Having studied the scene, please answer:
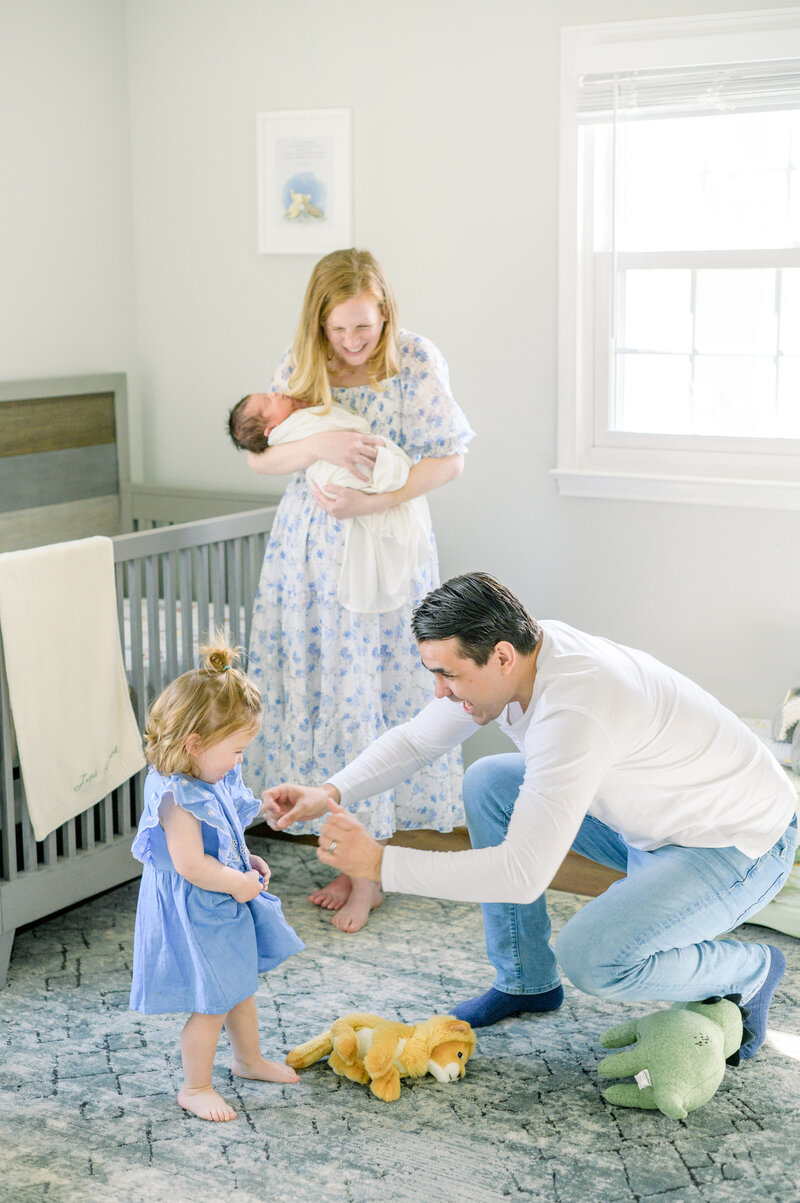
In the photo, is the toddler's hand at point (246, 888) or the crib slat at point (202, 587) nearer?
the toddler's hand at point (246, 888)

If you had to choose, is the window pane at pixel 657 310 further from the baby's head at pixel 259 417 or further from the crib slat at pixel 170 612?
the crib slat at pixel 170 612

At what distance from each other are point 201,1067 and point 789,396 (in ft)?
6.36

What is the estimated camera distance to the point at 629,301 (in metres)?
3.03

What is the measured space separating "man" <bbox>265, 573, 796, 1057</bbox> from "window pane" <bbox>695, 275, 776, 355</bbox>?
1.25 m

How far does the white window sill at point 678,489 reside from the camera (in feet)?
9.27

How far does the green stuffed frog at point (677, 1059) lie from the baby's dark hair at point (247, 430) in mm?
1412

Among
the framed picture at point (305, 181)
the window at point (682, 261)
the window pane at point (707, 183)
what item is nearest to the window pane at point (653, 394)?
the window at point (682, 261)

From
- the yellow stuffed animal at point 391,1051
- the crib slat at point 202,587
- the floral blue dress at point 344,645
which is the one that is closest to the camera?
the yellow stuffed animal at point 391,1051

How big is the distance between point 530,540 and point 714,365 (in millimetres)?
612

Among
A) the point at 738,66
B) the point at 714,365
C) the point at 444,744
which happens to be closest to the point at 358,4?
the point at 738,66

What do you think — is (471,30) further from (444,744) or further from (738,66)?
(444,744)

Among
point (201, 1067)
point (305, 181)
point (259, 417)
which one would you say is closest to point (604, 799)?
point (201, 1067)

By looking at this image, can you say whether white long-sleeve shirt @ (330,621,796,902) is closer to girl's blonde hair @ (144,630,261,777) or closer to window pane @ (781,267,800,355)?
girl's blonde hair @ (144,630,261,777)

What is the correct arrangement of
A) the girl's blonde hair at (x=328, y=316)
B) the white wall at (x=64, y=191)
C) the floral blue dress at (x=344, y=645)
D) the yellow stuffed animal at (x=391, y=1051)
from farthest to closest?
the white wall at (x=64, y=191)
the floral blue dress at (x=344, y=645)
the girl's blonde hair at (x=328, y=316)
the yellow stuffed animal at (x=391, y=1051)
